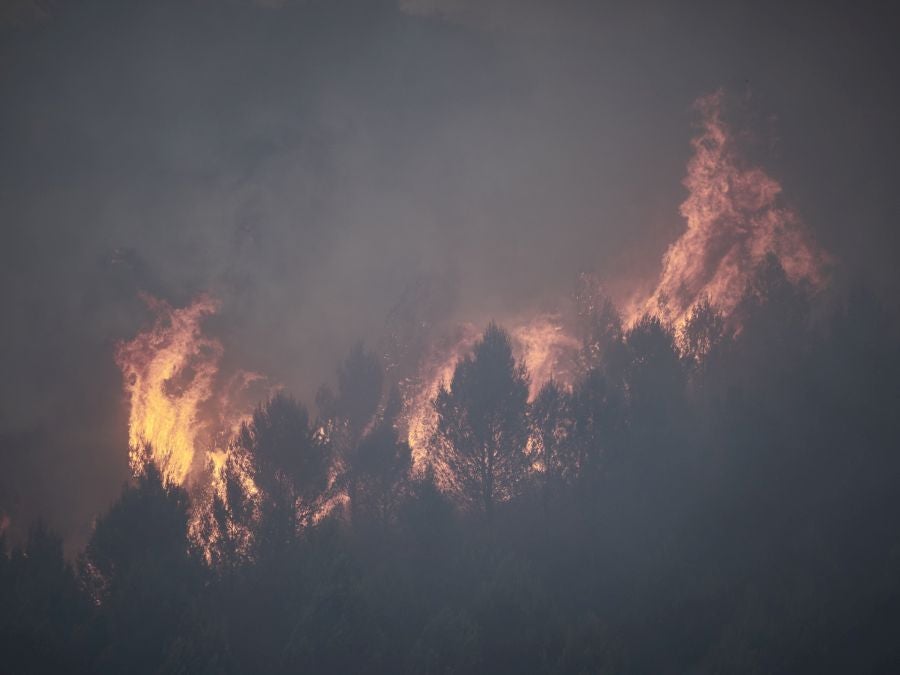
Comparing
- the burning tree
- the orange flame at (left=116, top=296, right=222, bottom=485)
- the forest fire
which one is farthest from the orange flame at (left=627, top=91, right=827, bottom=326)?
the orange flame at (left=116, top=296, right=222, bottom=485)

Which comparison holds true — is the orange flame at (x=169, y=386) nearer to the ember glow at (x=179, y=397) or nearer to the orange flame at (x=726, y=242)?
the ember glow at (x=179, y=397)

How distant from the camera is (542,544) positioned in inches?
1681

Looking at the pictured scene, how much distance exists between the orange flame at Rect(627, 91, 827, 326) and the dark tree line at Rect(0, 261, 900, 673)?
20.4 metres

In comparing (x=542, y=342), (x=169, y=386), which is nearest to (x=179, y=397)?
(x=169, y=386)

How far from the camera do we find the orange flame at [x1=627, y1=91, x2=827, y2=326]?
8069 cm

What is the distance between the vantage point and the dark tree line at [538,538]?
28703 mm

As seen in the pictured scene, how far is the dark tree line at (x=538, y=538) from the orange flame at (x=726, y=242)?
66.9 feet

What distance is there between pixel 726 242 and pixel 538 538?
62656mm

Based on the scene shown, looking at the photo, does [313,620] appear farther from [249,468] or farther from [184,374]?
[184,374]

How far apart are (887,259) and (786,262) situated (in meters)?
14.7

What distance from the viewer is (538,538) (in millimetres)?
43562

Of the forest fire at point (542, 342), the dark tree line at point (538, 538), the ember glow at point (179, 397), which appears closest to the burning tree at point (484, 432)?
the dark tree line at point (538, 538)

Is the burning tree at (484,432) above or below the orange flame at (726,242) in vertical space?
below

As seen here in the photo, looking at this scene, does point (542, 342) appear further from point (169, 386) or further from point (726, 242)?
point (169, 386)
